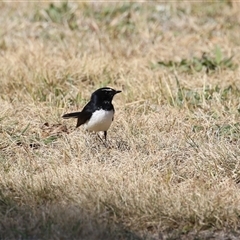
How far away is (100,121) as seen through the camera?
697cm

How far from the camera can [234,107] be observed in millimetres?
7867

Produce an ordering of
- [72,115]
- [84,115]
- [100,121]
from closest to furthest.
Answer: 1. [100,121]
2. [84,115]
3. [72,115]

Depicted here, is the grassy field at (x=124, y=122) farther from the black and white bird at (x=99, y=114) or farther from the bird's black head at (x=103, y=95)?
the bird's black head at (x=103, y=95)

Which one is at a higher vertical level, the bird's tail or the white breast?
the white breast

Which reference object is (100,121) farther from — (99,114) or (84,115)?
(84,115)

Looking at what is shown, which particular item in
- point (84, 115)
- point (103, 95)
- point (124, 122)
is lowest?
point (124, 122)

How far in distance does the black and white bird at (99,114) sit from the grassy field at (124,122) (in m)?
0.12

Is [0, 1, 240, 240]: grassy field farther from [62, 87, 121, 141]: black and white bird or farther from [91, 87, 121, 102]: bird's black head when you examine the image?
[91, 87, 121, 102]: bird's black head

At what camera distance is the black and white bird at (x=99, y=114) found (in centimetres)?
698

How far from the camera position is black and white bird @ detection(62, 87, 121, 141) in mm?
6984

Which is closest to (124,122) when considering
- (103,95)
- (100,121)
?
(103,95)

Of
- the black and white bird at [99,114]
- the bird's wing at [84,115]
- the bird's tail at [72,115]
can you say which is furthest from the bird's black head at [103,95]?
the bird's tail at [72,115]

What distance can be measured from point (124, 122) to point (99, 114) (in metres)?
0.49

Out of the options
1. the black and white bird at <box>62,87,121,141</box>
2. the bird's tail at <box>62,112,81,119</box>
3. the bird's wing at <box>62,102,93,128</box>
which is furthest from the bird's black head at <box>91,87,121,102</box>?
the bird's tail at <box>62,112,81,119</box>
